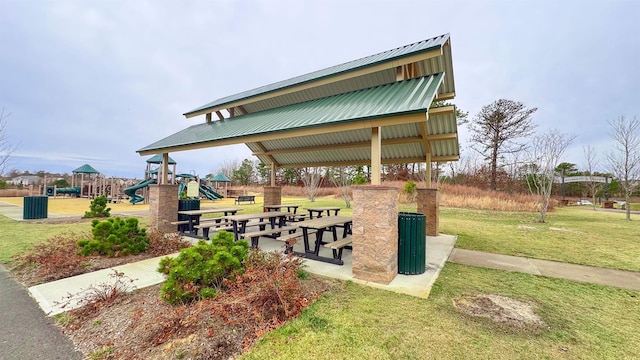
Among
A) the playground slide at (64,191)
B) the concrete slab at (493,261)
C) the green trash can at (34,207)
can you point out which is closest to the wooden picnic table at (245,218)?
the concrete slab at (493,261)

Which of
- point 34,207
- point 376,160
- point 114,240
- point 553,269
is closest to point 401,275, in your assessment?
point 376,160

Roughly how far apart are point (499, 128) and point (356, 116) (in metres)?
28.3

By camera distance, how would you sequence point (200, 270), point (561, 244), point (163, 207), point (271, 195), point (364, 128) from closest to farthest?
1. point (200, 270)
2. point (364, 128)
3. point (561, 244)
4. point (163, 207)
5. point (271, 195)

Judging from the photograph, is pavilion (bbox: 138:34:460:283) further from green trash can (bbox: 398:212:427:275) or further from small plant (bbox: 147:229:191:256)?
small plant (bbox: 147:229:191:256)

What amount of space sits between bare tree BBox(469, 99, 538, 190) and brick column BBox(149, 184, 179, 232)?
2906 centimetres

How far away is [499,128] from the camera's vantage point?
26.0 metres

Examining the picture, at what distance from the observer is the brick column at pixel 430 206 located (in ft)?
27.8

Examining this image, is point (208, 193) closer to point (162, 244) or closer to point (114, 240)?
point (162, 244)

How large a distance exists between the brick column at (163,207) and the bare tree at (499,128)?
29.1 metres

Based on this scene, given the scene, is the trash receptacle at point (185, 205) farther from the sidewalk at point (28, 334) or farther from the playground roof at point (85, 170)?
the playground roof at point (85, 170)

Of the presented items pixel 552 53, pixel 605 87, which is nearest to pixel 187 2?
pixel 552 53

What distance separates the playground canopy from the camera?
15.7ft

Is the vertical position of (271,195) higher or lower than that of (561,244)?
higher

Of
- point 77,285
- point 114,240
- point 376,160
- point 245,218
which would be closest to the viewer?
point 77,285
